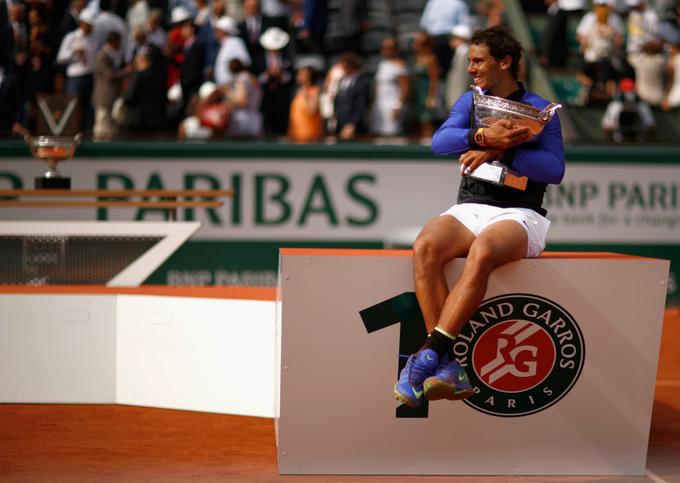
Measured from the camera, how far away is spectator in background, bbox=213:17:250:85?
13.5 metres

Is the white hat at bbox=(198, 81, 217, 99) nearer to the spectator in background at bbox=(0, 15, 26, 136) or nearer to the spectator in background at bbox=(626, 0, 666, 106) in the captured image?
the spectator in background at bbox=(0, 15, 26, 136)

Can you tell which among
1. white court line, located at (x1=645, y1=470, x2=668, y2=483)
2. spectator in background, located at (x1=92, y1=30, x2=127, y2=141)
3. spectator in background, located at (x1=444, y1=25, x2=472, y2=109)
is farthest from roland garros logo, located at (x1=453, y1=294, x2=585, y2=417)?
spectator in background, located at (x1=92, y1=30, x2=127, y2=141)

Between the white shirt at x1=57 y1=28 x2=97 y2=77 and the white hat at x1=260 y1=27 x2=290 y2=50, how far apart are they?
225 cm

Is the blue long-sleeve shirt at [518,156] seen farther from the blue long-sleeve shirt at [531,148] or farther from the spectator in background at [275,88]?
the spectator in background at [275,88]

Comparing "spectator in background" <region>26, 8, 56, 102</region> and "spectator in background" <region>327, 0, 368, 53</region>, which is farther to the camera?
"spectator in background" <region>327, 0, 368, 53</region>

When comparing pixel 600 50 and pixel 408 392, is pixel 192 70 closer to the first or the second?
pixel 600 50

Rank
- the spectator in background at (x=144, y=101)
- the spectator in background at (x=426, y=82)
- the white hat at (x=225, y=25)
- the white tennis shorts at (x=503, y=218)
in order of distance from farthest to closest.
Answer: the white hat at (x=225, y=25) → the spectator in background at (x=426, y=82) → the spectator in background at (x=144, y=101) → the white tennis shorts at (x=503, y=218)

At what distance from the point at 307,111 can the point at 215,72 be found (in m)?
1.49

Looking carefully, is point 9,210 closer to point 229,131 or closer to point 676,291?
point 229,131

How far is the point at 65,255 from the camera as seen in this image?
7445 millimetres

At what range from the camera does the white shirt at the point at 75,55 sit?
1320cm

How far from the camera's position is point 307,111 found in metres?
13.0

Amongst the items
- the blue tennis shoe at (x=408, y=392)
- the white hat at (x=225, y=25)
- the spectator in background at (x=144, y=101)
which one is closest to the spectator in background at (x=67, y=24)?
the spectator in background at (x=144, y=101)

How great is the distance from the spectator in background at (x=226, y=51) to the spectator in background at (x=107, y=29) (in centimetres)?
121
